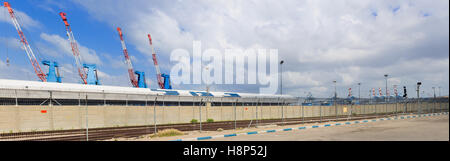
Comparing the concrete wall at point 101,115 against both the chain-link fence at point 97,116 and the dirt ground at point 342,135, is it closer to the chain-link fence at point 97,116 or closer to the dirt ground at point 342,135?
the chain-link fence at point 97,116

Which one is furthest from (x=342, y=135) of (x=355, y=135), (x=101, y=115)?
(x=101, y=115)

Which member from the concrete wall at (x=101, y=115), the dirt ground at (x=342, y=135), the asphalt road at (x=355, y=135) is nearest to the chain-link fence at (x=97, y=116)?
the concrete wall at (x=101, y=115)

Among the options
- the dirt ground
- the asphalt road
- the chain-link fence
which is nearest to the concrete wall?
the chain-link fence

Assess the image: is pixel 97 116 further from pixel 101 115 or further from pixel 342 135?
pixel 342 135

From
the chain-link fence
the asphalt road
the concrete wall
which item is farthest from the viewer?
the concrete wall

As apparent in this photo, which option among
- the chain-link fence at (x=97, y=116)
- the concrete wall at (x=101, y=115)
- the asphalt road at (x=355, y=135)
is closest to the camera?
the asphalt road at (x=355, y=135)

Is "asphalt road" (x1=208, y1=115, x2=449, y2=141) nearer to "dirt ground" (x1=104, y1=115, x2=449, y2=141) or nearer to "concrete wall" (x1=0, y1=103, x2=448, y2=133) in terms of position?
"dirt ground" (x1=104, y1=115, x2=449, y2=141)

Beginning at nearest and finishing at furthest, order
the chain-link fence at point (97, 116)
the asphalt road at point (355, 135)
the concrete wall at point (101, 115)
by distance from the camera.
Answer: the asphalt road at point (355, 135), the chain-link fence at point (97, 116), the concrete wall at point (101, 115)

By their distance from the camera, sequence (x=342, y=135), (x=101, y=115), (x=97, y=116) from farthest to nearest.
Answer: (x=101, y=115)
(x=97, y=116)
(x=342, y=135)

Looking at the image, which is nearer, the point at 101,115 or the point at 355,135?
the point at 355,135

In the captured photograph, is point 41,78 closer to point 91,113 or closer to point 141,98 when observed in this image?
point 141,98

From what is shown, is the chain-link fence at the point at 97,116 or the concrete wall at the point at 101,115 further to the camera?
the concrete wall at the point at 101,115

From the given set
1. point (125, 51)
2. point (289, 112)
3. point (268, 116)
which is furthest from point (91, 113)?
point (125, 51)

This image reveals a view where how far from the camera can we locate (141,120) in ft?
114
